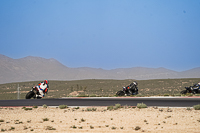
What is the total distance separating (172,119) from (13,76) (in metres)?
193

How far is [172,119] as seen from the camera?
13.9 metres

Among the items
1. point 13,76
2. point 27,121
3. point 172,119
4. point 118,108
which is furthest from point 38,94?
point 13,76

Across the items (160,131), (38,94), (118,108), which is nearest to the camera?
(160,131)

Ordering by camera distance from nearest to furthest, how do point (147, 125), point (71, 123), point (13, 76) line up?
1. point (147, 125)
2. point (71, 123)
3. point (13, 76)

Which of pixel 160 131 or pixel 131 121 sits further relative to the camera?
pixel 131 121

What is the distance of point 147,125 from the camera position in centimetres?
1257

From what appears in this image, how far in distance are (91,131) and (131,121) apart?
2893mm

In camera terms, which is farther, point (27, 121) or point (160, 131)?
point (27, 121)

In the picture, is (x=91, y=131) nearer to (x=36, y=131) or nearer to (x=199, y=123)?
(x=36, y=131)

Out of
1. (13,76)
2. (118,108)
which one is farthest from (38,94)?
(13,76)

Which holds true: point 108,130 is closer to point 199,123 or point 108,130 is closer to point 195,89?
point 199,123

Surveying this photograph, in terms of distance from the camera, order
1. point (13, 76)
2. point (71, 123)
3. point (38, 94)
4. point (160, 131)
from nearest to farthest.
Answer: point (160, 131) < point (71, 123) < point (38, 94) < point (13, 76)

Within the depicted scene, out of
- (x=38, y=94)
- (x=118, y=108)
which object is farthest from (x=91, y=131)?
(x=38, y=94)

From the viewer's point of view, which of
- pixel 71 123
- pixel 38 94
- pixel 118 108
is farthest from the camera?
pixel 38 94
